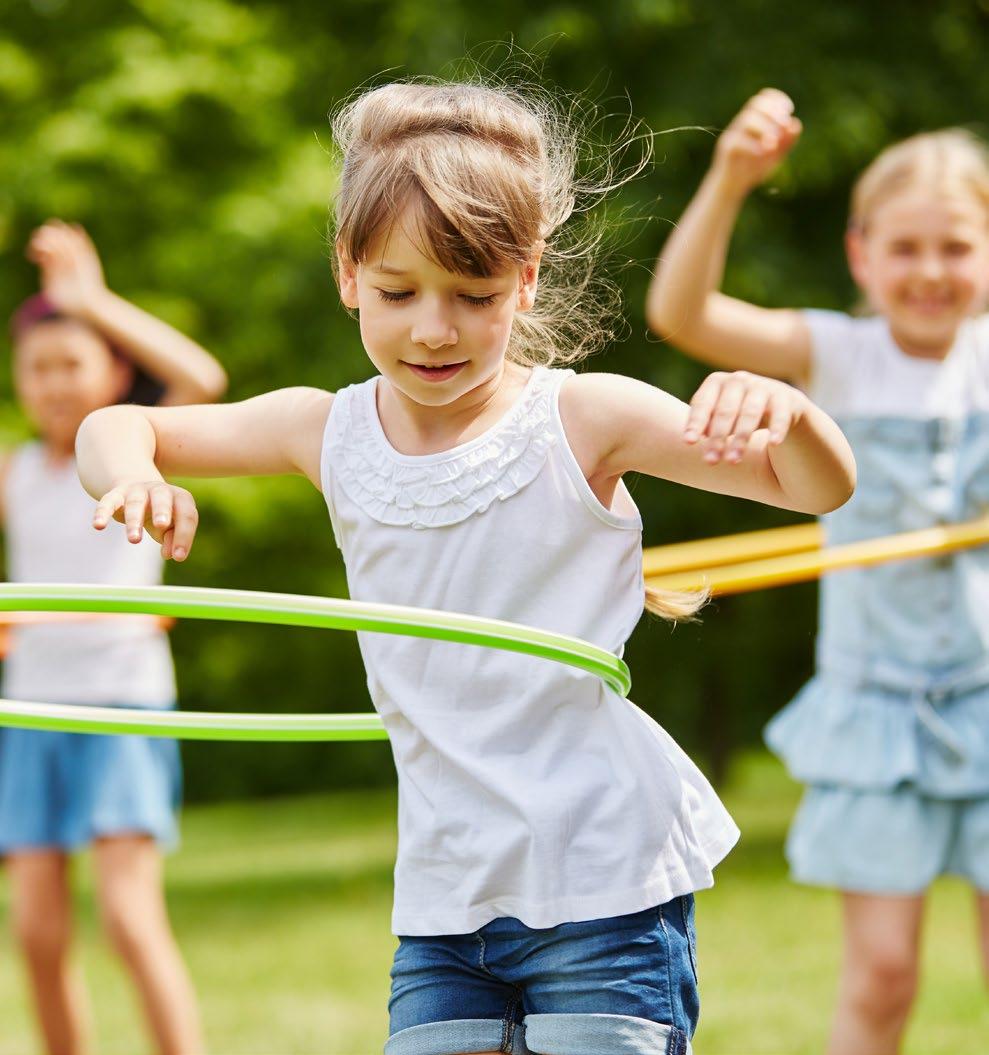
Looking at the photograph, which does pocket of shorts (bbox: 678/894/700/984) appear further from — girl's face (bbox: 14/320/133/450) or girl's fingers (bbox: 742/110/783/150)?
girl's face (bbox: 14/320/133/450)

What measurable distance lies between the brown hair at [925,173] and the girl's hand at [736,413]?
2107 mm

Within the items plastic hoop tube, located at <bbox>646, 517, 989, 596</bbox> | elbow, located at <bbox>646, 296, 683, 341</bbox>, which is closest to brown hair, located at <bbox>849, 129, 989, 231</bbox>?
elbow, located at <bbox>646, 296, 683, 341</bbox>

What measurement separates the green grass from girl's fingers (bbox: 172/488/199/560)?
317cm

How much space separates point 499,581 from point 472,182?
0.57 metres

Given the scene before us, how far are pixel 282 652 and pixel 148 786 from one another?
1062 cm

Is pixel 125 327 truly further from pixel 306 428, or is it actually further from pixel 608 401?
pixel 608 401

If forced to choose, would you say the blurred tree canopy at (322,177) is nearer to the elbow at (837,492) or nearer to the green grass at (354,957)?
the green grass at (354,957)

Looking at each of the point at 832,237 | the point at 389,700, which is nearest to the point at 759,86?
the point at 832,237

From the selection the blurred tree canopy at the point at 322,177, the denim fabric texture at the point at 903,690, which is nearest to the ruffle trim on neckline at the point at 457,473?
the denim fabric texture at the point at 903,690

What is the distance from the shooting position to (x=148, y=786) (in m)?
4.89

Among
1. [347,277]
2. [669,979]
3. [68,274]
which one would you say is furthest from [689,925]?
[68,274]

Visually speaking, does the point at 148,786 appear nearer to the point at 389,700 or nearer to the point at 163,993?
the point at 163,993

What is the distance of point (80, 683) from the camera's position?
492 centimetres

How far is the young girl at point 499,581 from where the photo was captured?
2.42m
